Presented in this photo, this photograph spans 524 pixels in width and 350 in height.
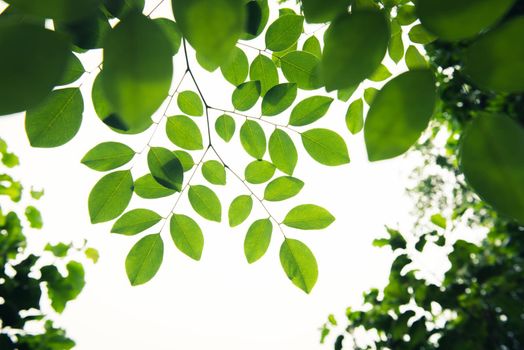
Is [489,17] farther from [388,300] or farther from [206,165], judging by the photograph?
[388,300]

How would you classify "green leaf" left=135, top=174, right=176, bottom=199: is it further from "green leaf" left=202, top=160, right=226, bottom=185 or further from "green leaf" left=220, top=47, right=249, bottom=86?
"green leaf" left=220, top=47, right=249, bottom=86

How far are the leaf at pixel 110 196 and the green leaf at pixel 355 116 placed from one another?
0.60 m

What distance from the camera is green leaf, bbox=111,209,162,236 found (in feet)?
3.25

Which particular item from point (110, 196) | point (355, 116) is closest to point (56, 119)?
point (110, 196)

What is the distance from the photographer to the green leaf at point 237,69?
3.65 feet

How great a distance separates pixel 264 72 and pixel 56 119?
581mm

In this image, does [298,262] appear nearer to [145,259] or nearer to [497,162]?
[145,259]

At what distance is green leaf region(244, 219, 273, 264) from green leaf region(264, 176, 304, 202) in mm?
99

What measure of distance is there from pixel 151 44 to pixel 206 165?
2.86ft

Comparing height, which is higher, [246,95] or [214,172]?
[246,95]

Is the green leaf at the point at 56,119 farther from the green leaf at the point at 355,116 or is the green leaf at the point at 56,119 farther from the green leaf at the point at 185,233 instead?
the green leaf at the point at 355,116

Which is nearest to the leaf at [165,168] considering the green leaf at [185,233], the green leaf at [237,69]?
the green leaf at [185,233]

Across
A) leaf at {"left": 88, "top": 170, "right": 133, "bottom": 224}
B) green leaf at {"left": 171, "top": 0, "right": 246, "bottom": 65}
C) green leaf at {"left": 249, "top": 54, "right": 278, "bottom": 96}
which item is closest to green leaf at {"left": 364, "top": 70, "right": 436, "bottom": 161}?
green leaf at {"left": 171, "top": 0, "right": 246, "bottom": 65}

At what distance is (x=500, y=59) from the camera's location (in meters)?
0.40
